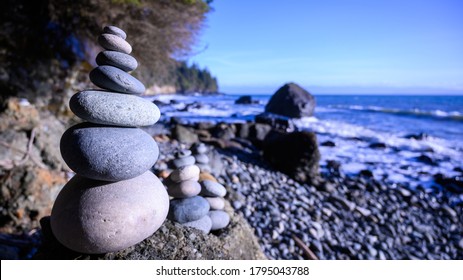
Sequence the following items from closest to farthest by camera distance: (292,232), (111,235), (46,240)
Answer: (111,235)
(46,240)
(292,232)

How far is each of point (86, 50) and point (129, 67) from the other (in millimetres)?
6074

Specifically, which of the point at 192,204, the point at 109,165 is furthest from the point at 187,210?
the point at 109,165

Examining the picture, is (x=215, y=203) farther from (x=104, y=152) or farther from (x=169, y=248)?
(x=104, y=152)

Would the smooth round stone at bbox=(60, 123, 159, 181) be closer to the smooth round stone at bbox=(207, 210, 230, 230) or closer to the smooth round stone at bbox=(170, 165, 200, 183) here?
the smooth round stone at bbox=(170, 165, 200, 183)

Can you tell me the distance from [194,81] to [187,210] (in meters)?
86.4

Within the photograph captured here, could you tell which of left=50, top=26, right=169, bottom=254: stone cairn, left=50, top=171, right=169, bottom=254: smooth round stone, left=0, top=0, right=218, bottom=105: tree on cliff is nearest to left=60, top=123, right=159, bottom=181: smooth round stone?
left=50, top=26, right=169, bottom=254: stone cairn

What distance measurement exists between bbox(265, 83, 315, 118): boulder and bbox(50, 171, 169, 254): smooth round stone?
21.6m

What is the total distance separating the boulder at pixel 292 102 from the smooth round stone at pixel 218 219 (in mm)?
20504

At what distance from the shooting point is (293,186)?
6059 mm

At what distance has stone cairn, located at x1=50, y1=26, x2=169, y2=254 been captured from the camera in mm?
1791

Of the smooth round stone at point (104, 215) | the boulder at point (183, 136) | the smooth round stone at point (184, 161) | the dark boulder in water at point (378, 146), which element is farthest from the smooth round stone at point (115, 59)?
the dark boulder in water at point (378, 146)

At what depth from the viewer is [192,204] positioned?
2.64 meters

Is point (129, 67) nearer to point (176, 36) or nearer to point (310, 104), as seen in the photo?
point (176, 36)

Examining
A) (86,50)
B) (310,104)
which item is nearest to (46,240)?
(86,50)
